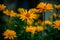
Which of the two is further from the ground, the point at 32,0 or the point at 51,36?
the point at 32,0

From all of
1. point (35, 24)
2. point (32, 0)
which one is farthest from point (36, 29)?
point (32, 0)

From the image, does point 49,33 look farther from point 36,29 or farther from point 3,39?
point 3,39

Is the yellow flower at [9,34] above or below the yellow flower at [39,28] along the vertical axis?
below

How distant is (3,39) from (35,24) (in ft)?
0.38

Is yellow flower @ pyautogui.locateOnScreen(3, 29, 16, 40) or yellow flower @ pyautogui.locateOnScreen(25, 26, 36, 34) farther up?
yellow flower @ pyautogui.locateOnScreen(25, 26, 36, 34)

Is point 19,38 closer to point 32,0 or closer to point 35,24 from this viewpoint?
point 35,24

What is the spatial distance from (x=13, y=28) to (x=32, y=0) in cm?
21

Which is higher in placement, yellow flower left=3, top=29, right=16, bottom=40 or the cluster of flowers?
the cluster of flowers

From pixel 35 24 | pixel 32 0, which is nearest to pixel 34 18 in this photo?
pixel 35 24

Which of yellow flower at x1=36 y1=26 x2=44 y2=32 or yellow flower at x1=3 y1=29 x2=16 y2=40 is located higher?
yellow flower at x1=36 y1=26 x2=44 y2=32

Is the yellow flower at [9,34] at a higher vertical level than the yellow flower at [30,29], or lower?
lower

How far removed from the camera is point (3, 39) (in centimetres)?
58

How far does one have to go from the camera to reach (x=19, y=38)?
0.57 metres

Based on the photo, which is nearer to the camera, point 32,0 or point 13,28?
point 13,28
